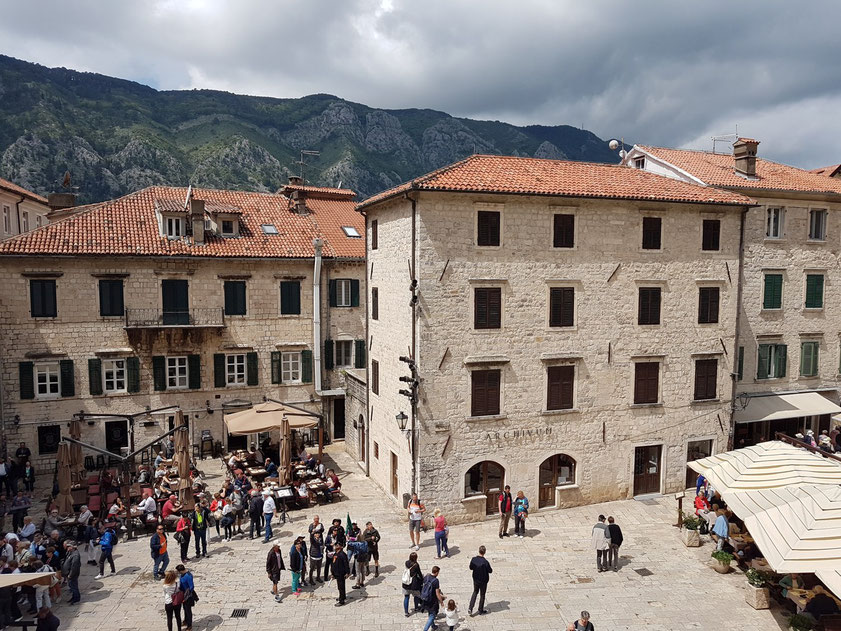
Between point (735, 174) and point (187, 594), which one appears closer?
point (187, 594)

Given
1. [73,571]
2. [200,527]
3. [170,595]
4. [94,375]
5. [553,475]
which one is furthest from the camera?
[94,375]

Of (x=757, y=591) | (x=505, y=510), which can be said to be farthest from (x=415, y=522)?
(x=757, y=591)

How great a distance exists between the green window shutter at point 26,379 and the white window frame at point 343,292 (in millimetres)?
14073

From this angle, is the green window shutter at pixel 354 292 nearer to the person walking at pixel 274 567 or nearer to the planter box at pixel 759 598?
the person walking at pixel 274 567

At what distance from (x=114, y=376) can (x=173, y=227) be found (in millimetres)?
7560

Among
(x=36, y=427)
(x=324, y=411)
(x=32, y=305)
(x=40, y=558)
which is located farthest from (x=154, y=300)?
(x=40, y=558)

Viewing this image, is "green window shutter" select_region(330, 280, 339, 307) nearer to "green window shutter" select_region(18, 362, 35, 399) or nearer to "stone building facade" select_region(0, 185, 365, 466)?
"stone building facade" select_region(0, 185, 365, 466)

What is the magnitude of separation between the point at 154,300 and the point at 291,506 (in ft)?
39.6

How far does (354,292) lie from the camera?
99.3 ft

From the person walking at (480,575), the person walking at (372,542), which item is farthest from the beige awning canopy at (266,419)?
the person walking at (480,575)

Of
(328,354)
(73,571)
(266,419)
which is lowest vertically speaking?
(73,571)

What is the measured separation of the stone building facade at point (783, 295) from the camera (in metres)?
25.0

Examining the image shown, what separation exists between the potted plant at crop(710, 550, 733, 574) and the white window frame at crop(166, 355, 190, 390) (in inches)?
904

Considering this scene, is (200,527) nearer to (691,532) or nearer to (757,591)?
(691,532)
